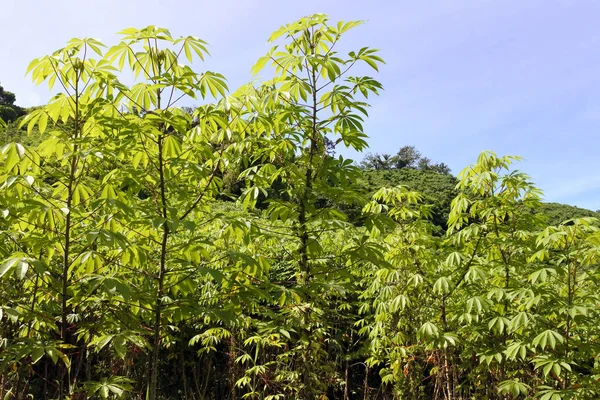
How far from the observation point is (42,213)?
200 centimetres

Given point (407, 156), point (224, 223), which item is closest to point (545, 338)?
point (224, 223)

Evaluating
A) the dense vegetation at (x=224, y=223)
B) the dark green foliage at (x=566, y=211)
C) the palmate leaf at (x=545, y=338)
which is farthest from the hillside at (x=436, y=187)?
the palmate leaf at (x=545, y=338)

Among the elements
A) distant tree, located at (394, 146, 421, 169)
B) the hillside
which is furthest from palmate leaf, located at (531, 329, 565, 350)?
distant tree, located at (394, 146, 421, 169)

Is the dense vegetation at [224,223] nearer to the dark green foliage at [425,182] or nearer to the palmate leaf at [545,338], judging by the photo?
the palmate leaf at [545,338]

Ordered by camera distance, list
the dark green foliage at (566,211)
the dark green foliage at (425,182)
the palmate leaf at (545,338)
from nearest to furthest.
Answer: the palmate leaf at (545,338), the dark green foliage at (425,182), the dark green foliage at (566,211)

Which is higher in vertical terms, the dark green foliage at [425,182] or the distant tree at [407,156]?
the distant tree at [407,156]

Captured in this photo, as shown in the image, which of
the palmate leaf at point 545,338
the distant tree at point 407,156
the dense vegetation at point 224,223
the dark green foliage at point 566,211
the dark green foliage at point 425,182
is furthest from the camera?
the distant tree at point 407,156

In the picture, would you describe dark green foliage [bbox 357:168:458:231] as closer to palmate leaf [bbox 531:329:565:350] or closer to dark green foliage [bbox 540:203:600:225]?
dark green foliage [bbox 540:203:600:225]

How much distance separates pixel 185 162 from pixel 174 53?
2.24 feet

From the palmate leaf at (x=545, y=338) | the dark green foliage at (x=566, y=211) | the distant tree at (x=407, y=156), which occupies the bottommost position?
the palmate leaf at (x=545, y=338)

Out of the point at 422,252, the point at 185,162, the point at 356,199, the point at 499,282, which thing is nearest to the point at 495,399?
the point at 499,282

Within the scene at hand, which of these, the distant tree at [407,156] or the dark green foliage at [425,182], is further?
the distant tree at [407,156]

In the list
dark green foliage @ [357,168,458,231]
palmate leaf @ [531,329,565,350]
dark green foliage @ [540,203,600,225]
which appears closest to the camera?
palmate leaf @ [531,329,565,350]

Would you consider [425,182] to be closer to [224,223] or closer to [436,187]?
[436,187]
